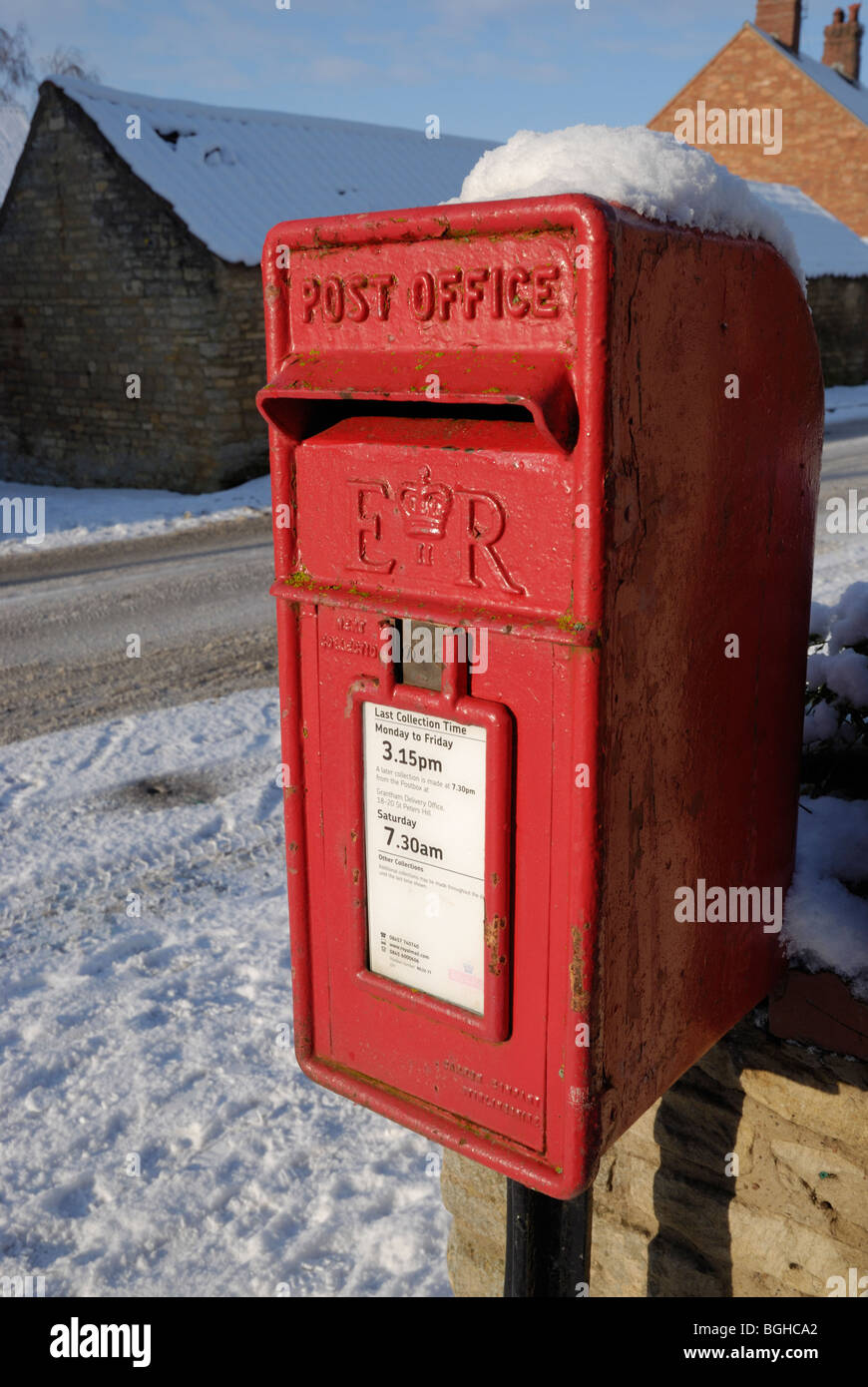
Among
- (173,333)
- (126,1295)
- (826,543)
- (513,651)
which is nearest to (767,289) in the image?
(513,651)

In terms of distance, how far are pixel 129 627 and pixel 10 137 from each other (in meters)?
40.5

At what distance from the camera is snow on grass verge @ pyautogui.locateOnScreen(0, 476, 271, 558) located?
419 inches

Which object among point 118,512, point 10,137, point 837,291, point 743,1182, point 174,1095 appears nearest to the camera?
point 743,1182

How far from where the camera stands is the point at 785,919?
1.93 metres

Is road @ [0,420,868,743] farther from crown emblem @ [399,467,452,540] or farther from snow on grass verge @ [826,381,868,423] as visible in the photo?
snow on grass verge @ [826,381,868,423]

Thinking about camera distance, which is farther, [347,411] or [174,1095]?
[174,1095]

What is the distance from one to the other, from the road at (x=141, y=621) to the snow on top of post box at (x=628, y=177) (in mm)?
4650

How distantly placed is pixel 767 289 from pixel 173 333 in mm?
12547

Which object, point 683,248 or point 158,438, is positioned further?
point 158,438

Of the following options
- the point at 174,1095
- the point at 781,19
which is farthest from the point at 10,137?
the point at 174,1095

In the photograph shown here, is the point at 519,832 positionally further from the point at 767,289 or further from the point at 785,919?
the point at 767,289

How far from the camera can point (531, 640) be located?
142cm

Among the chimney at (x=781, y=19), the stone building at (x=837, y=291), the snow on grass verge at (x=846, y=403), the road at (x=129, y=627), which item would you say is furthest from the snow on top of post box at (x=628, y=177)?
the chimney at (x=781, y=19)

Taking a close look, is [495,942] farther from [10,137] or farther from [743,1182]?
[10,137]
